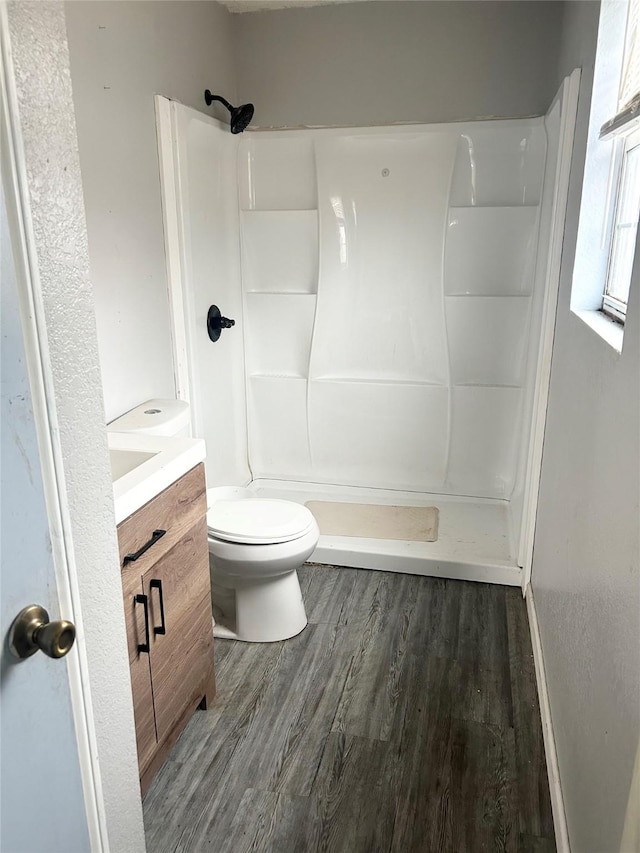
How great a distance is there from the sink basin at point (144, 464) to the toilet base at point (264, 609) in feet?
2.22

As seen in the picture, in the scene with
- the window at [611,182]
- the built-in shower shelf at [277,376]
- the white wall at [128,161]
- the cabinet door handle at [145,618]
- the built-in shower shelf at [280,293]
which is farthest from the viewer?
the built-in shower shelf at [277,376]

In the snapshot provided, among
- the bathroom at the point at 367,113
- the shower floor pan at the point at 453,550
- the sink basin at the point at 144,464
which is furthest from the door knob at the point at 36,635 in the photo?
the shower floor pan at the point at 453,550

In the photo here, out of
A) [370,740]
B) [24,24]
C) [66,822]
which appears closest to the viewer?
[24,24]

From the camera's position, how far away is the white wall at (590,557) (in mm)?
1123

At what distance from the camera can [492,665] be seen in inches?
86.9

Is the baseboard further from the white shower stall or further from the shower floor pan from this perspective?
the white shower stall

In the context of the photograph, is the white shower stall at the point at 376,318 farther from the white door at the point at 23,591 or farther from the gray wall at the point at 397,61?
the white door at the point at 23,591

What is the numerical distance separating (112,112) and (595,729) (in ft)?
7.11

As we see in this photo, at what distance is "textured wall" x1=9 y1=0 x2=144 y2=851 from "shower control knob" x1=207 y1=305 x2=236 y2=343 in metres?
1.97

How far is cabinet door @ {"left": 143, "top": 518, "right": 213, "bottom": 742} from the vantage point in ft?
5.37

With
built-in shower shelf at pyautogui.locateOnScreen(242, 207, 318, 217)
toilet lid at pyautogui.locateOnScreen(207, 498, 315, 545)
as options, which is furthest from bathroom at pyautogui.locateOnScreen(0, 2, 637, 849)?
toilet lid at pyautogui.locateOnScreen(207, 498, 315, 545)

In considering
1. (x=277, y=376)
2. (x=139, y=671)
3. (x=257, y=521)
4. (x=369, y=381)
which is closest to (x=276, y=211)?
(x=277, y=376)

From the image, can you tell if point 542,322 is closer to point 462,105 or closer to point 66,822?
point 462,105

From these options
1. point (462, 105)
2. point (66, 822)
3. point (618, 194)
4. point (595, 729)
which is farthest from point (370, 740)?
point (462, 105)
